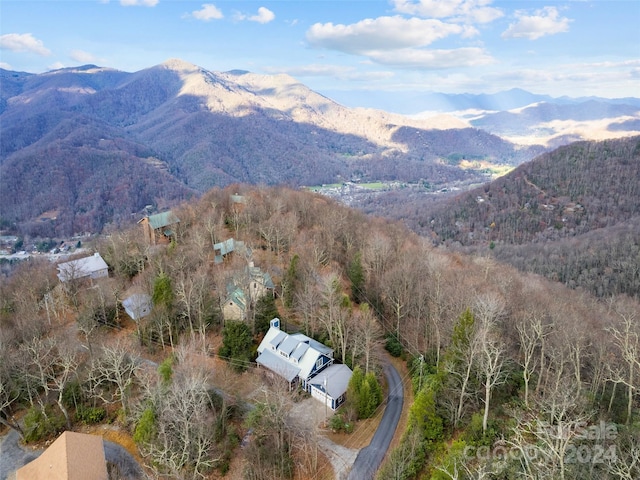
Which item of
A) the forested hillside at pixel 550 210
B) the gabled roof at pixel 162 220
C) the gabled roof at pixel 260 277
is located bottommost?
the forested hillside at pixel 550 210

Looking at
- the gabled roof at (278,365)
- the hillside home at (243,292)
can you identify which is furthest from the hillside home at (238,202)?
the gabled roof at (278,365)

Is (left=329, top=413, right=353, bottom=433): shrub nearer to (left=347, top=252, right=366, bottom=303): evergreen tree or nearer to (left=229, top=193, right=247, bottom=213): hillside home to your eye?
(left=347, top=252, right=366, bottom=303): evergreen tree

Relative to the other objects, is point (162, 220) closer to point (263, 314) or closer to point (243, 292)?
point (243, 292)

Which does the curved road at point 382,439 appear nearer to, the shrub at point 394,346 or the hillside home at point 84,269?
the shrub at point 394,346

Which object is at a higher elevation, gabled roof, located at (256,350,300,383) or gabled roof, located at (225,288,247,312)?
gabled roof, located at (225,288,247,312)

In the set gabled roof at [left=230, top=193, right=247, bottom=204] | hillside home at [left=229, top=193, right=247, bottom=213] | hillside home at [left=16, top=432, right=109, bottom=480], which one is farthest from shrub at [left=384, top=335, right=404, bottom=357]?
gabled roof at [left=230, top=193, right=247, bottom=204]

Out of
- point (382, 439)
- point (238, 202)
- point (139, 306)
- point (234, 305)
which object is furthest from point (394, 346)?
point (238, 202)

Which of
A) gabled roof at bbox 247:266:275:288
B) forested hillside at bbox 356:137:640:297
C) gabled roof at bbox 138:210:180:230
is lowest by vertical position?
forested hillside at bbox 356:137:640:297
